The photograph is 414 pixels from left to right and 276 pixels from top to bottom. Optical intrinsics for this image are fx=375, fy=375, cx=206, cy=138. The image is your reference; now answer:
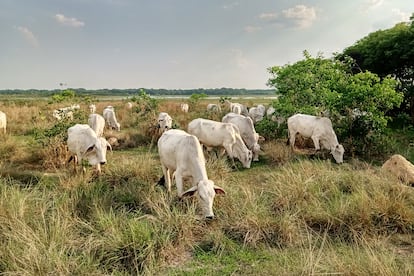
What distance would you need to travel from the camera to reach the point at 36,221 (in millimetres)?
5121

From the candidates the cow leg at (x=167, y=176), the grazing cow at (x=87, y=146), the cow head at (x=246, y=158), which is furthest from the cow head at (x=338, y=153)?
the grazing cow at (x=87, y=146)

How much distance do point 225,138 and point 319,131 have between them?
2870 millimetres

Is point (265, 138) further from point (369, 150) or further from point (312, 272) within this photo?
point (312, 272)

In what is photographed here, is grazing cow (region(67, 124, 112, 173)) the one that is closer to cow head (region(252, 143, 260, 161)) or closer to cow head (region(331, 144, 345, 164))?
cow head (region(252, 143, 260, 161))

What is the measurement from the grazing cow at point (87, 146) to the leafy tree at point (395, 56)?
1154cm

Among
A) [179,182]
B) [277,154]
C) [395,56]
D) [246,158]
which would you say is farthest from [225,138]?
[395,56]

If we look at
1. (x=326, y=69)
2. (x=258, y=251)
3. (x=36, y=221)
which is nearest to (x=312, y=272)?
(x=258, y=251)

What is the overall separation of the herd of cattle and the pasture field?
1.44 ft

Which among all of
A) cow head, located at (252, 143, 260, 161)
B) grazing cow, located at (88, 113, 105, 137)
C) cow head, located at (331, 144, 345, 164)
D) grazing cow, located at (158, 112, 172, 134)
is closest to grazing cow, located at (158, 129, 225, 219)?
cow head, located at (252, 143, 260, 161)

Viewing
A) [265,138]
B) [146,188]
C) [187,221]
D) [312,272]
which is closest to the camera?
[312,272]

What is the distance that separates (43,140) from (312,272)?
8.74m

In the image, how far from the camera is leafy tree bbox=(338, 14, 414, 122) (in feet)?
51.0

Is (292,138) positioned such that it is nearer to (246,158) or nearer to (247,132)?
(247,132)

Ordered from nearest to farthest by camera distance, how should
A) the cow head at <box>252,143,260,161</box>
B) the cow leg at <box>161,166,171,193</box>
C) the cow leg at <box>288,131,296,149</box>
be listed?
the cow leg at <box>161,166,171,193</box> < the cow head at <box>252,143,260,161</box> < the cow leg at <box>288,131,296,149</box>
